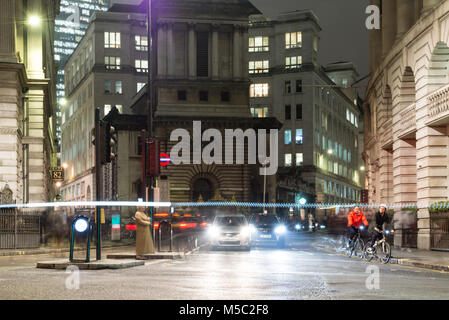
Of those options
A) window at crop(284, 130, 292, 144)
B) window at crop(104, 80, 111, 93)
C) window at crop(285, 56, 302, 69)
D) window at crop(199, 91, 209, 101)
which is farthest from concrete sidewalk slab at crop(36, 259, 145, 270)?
window at crop(285, 56, 302, 69)

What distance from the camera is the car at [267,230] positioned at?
35875mm

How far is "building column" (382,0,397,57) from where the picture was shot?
4575 cm

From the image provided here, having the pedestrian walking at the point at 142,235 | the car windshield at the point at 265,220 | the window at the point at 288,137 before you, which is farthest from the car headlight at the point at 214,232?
the window at the point at 288,137

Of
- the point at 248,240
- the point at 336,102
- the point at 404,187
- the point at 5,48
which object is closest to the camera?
the point at 248,240

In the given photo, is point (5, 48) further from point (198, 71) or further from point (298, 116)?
point (298, 116)

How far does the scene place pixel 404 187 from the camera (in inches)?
1550

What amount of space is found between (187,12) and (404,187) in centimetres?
5518

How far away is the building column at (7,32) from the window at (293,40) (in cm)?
7685

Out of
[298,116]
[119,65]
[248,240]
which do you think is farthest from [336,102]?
[248,240]

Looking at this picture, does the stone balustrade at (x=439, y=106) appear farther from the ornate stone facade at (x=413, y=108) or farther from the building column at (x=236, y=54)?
Answer: the building column at (x=236, y=54)

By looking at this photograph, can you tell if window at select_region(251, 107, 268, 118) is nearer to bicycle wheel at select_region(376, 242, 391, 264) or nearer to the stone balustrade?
the stone balustrade

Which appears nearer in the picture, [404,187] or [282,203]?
[404,187]

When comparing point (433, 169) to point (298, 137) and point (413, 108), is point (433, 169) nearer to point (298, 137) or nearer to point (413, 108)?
point (413, 108)
